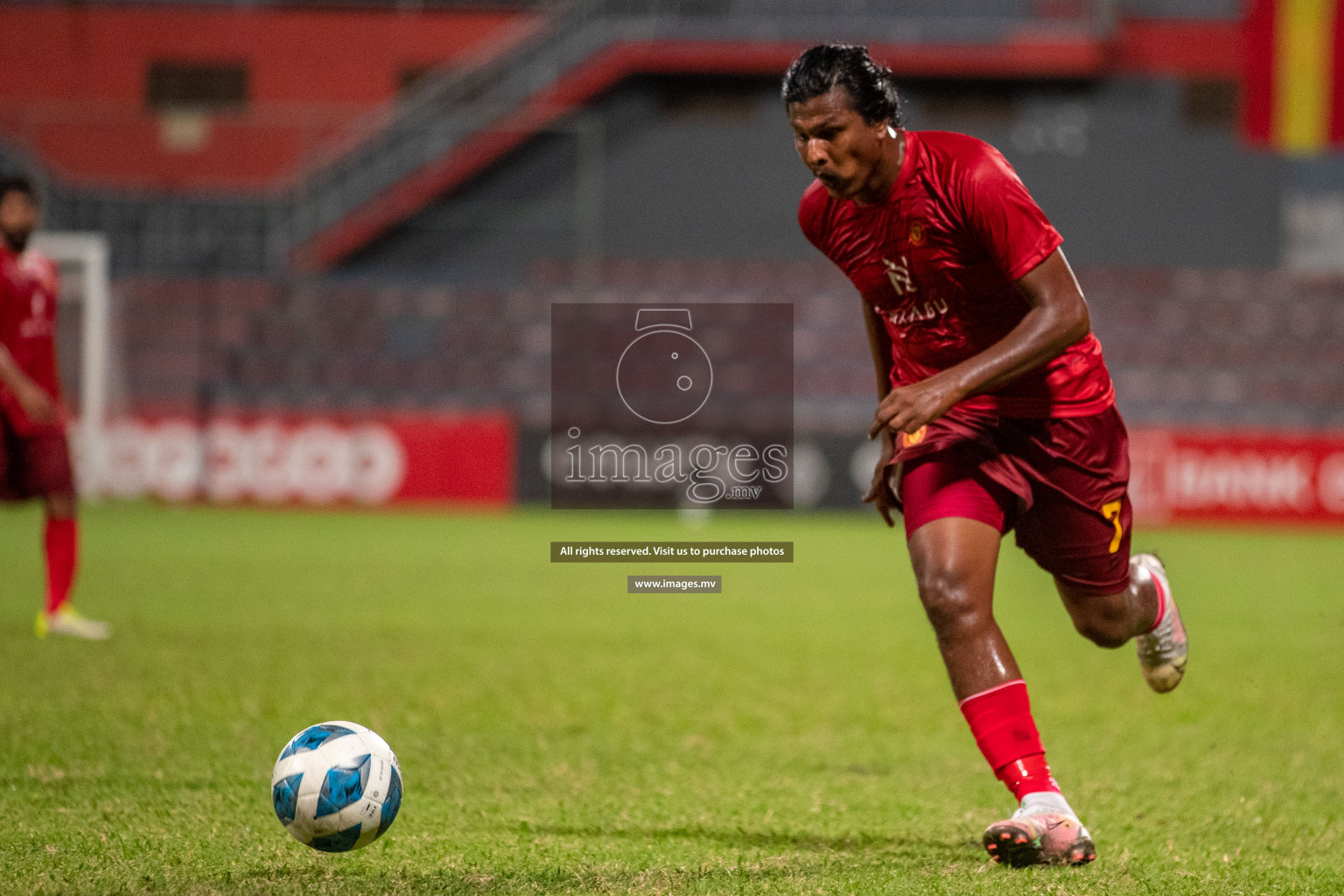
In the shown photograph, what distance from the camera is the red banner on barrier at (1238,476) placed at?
1672cm

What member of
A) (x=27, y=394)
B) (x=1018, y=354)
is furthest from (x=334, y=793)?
(x=27, y=394)

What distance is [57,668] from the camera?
6398 millimetres

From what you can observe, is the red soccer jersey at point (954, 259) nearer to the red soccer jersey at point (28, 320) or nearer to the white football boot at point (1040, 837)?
the white football boot at point (1040, 837)

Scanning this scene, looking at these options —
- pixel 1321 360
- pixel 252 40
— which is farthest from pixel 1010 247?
pixel 252 40

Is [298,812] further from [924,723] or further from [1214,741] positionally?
[1214,741]

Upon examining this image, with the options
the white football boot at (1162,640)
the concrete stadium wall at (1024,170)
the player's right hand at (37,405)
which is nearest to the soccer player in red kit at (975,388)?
the white football boot at (1162,640)

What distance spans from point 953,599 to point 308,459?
1392cm

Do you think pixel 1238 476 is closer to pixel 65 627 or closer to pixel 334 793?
pixel 65 627

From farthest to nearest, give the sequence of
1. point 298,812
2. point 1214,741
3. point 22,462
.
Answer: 1. point 22,462
2. point 1214,741
3. point 298,812

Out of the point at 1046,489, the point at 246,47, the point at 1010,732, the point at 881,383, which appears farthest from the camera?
the point at 246,47

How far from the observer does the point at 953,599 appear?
362 cm

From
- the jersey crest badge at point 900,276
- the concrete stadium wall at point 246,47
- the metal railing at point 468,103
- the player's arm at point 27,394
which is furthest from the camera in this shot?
the concrete stadium wall at point 246,47

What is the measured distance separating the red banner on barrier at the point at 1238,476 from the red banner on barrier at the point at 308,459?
687 centimetres

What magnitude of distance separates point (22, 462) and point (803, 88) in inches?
205
